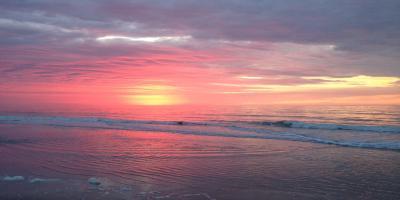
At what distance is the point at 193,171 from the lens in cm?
1082

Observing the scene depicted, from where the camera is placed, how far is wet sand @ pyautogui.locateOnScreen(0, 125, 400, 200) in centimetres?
836

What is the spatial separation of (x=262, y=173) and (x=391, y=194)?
11.7ft

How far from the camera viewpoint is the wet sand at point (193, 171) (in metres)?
8.36

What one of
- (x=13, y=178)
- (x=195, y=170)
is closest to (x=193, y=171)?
(x=195, y=170)

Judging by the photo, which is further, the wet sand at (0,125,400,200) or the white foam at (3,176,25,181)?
the white foam at (3,176,25,181)

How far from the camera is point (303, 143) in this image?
18.4 meters

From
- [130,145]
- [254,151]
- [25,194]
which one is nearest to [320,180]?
[254,151]

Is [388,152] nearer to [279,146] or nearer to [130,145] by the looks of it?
[279,146]

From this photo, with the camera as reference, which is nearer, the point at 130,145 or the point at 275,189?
the point at 275,189

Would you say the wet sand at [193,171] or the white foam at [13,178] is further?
the white foam at [13,178]

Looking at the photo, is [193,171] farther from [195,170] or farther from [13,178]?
[13,178]

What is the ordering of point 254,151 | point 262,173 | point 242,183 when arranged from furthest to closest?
1. point 254,151
2. point 262,173
3. point 242,183

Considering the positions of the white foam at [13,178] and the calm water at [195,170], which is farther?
the white foam at [13,178]

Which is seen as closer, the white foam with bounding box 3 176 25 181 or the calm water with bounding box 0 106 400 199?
the calm water with bounding box 0 106 400 199
